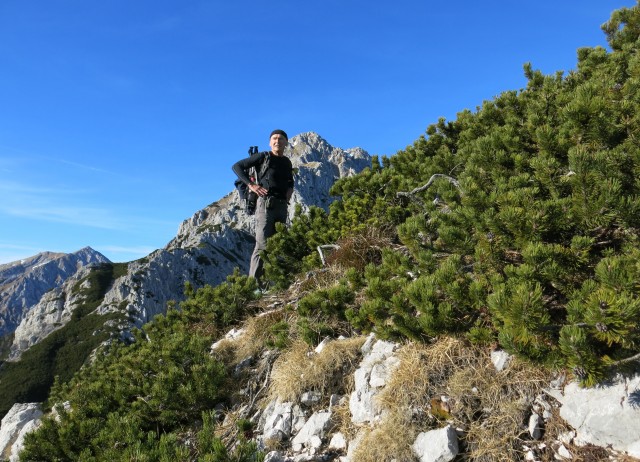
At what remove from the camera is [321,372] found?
4750 millimetres

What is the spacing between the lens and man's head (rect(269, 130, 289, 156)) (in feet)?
29.3

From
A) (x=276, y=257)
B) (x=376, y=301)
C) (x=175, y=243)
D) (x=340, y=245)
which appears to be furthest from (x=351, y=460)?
(x=175, y=243)

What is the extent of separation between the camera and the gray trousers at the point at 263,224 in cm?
891

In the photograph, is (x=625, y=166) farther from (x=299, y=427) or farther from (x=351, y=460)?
(x=299, y=427)

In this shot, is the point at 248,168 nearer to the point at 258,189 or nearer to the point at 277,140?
the point at 258,189

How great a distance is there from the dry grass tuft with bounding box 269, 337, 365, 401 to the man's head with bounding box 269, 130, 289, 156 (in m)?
5.12

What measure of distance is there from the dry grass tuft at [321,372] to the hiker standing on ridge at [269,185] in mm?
3991

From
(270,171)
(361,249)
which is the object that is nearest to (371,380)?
(361,249)

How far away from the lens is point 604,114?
14.8ft

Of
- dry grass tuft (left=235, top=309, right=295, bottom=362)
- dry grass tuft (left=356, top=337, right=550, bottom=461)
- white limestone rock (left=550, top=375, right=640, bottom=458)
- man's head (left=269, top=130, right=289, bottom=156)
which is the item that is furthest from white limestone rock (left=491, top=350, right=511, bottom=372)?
man's head (left=269, top=130, right=289, bottom=156)

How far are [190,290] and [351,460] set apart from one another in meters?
6.31

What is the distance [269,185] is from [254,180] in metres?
0.39

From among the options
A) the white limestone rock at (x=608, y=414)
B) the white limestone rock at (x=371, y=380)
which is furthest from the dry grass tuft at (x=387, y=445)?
the white limestone rock at (x=608, y=414)

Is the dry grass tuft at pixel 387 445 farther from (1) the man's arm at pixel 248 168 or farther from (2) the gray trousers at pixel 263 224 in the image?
(1) the man's arm at pixel 248 168
